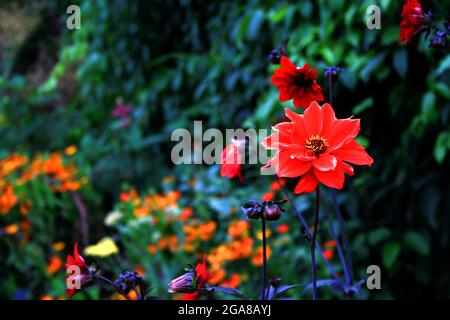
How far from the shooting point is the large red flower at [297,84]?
0.88 m

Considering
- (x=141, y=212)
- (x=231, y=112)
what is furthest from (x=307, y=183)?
(x=231, y=112)

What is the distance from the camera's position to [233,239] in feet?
6.86

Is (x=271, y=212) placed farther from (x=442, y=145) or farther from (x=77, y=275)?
(x=442, y=145)

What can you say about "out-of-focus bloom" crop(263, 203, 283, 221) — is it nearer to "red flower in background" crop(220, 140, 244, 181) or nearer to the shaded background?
"red flower in background" crop(220, 140, 244, 181)

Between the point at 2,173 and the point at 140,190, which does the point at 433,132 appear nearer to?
the point at 140,190

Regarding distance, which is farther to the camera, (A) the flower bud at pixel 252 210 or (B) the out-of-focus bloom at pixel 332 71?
(B) the out-of-focus bloom at pixel 332 71

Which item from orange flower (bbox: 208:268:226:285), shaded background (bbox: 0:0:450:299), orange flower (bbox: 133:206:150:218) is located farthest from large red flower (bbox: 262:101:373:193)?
orange flower (bbox: 133:206:150:218)

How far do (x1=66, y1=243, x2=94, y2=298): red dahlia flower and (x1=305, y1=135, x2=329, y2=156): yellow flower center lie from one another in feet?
1.41

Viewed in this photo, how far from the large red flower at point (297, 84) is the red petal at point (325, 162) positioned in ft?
0.56

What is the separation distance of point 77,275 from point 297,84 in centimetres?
51

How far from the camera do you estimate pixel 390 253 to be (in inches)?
80.7

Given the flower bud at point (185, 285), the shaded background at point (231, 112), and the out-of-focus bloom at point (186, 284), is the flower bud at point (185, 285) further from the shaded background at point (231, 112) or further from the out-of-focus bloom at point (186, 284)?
the shaded background at point (231, 112)

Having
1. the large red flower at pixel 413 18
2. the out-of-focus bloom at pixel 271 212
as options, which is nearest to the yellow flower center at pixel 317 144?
the out-of-focus bloom at pixel 271 212

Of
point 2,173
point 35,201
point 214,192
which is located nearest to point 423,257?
point 214,192
